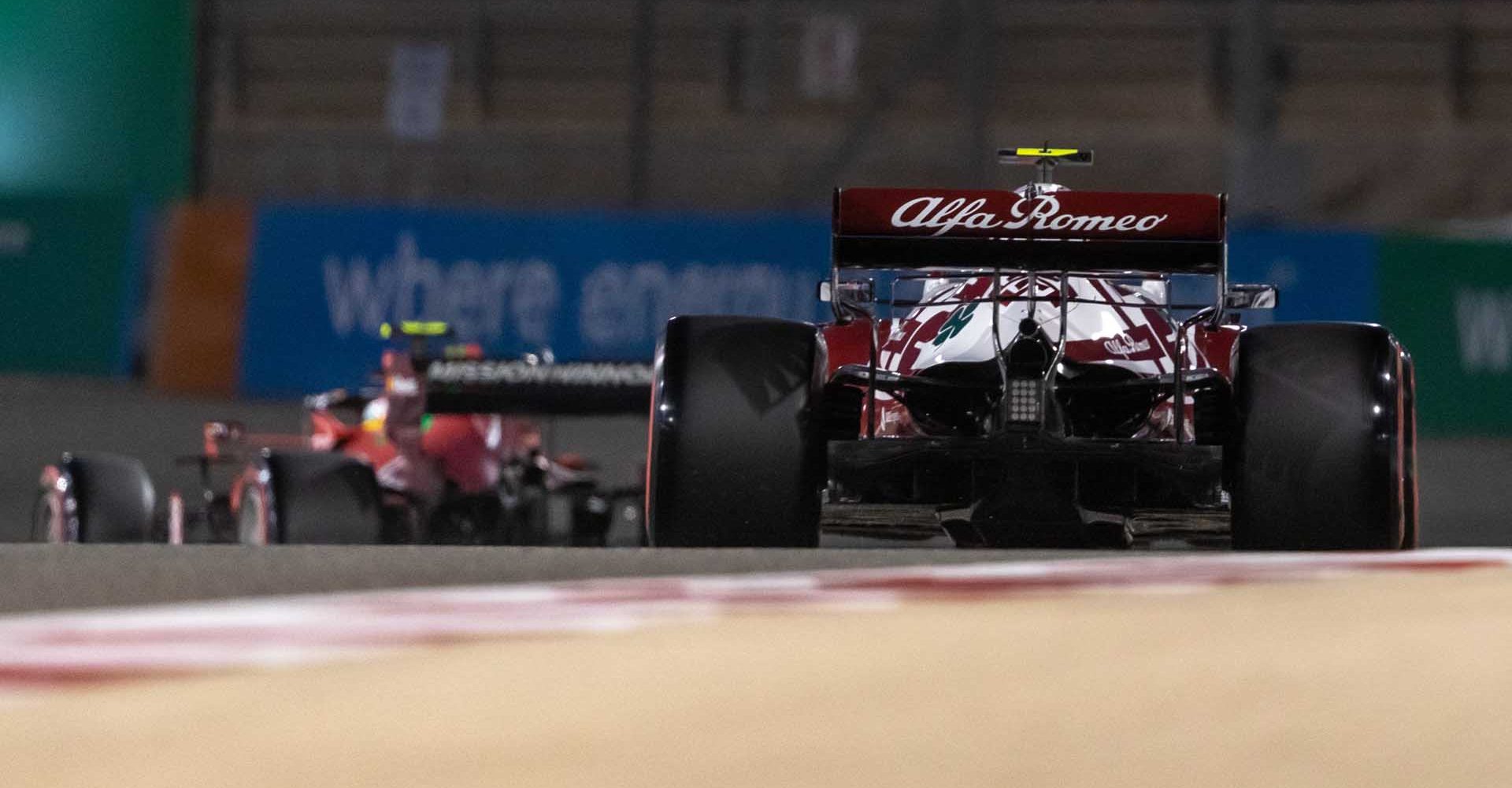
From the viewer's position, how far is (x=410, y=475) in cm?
1037

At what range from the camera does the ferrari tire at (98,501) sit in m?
9.57

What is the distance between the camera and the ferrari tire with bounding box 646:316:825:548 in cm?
614

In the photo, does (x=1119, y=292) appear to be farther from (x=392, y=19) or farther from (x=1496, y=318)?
(x=392, y=19)

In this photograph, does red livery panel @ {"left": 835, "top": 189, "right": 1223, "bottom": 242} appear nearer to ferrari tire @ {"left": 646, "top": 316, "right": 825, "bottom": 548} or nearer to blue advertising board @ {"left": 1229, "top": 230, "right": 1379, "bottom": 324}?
ferrari tire @ {"left": 646, "top": 316, "right": 825, "bottom": 548}

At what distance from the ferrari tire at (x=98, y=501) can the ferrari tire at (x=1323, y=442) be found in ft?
16.0

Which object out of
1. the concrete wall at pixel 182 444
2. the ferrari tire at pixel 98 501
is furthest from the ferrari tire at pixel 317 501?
the concrete wall at pixel 182 444

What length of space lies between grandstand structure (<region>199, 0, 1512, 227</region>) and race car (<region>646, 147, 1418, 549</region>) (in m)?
23.4

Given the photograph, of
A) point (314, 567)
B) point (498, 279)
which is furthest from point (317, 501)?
point (498, 279)

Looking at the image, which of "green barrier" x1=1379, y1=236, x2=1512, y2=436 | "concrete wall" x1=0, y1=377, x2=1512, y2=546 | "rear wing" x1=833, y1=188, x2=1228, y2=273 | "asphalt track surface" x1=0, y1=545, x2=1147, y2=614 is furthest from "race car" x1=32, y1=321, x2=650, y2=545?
"green barrier" x1=1379, y1=236, x2=1512, y2=436

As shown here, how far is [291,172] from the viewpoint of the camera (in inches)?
1336

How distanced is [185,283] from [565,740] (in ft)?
56.8

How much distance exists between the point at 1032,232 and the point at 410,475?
4675 mm

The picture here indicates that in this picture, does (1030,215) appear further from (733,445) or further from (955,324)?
(733,445)

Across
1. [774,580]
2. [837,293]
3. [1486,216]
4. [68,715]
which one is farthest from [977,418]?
[1486,216]
